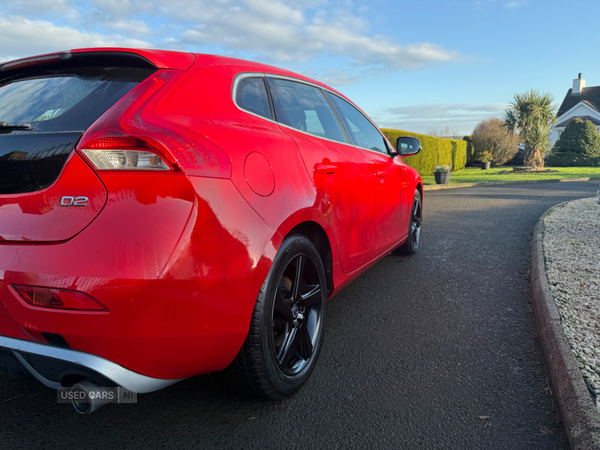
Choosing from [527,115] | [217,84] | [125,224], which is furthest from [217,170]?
[527,115]

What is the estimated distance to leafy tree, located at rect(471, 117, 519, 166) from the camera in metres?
32.1

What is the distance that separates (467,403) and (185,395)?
1.45 meters

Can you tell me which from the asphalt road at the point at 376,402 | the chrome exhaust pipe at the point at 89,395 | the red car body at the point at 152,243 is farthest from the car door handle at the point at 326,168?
the chrome exhaust pipe at the point at 89,395

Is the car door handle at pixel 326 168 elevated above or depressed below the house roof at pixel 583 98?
below

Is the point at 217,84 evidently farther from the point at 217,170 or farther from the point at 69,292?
the point at 69,292

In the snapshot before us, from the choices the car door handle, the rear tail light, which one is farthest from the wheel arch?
the rear tail light

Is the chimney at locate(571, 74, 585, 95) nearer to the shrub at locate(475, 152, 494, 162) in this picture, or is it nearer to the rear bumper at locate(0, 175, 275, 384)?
the shrub at locate(475, 152, 494, 162)

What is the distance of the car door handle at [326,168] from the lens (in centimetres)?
254

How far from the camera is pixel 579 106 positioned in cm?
5209

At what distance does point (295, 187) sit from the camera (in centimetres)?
224

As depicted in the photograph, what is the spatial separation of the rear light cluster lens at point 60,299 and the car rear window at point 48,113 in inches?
15.4

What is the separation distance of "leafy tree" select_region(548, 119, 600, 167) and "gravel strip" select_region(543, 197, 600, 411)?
29.8 meters

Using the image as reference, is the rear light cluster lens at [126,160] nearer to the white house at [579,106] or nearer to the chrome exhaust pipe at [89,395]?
the chrome exhaust pipe at [89,395]

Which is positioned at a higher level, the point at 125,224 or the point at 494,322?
the point at 125,224
